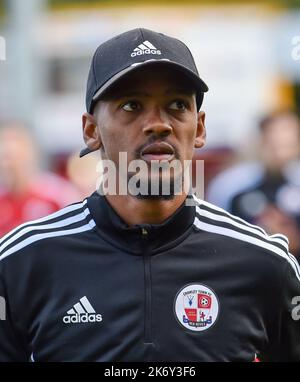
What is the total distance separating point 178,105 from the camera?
3775mm

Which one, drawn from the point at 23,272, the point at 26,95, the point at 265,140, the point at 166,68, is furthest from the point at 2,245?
the point at 26,95

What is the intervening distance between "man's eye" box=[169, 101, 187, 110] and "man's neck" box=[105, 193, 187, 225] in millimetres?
319

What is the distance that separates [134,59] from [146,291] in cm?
A: 79

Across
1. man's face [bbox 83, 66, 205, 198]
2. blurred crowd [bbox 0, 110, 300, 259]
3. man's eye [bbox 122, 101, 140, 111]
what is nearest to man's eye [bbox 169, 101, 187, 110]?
man's face [bbox 83, 66, 205, 198]

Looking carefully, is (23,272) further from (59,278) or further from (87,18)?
(87,18)

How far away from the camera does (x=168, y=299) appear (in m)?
3.78

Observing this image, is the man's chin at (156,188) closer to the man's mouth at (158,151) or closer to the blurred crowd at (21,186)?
the man's mouth at (158,151)

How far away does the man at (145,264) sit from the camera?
3717mm

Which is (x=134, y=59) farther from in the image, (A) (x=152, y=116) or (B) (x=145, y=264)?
(B) (x=145, y=264)

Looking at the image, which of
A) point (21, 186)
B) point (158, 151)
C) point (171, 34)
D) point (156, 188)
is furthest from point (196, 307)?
point (171, 34)

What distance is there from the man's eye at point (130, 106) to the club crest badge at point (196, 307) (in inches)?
25.2

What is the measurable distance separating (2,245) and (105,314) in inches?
18.2

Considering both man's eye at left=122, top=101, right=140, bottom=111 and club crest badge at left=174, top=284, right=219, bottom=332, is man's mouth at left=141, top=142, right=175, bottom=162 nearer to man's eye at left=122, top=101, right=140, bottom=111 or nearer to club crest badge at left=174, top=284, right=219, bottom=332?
man's eye at left=122, top=101, right=140, bottom=111

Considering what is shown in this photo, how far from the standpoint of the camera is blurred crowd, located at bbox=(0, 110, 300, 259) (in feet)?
27.2
